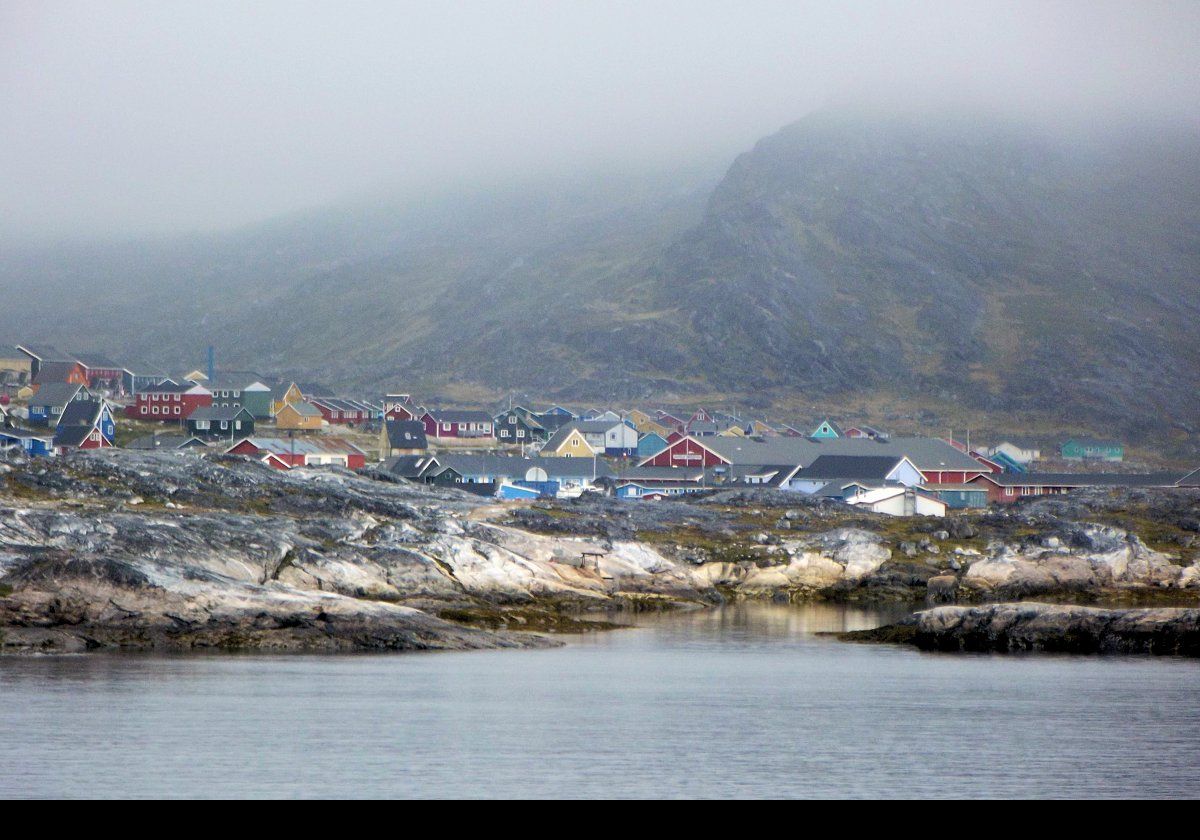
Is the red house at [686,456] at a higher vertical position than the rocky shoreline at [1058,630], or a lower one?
higher

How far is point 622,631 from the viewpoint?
6631 centimetres

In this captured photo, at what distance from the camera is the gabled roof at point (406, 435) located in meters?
150

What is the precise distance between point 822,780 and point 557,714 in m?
11.1

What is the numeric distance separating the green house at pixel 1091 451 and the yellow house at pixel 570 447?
73516mm

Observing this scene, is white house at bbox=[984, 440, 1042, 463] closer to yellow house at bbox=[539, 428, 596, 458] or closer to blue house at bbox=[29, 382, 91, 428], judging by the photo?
yellow house at bbox=[539, 428, 596, 458]

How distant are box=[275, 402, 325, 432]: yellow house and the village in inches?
5.9

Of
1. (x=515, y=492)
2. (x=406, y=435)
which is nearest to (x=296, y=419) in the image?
(x=406, y=435)

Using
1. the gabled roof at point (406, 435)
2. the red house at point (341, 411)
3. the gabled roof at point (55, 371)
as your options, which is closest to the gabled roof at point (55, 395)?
the gabled roof at point (55, 371)

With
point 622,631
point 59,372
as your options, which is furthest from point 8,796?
point 59,372

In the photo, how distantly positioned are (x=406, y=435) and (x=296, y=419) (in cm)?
1384

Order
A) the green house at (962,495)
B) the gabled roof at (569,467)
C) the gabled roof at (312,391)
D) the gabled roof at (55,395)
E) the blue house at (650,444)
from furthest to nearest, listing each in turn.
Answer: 1. the gabled roof at (312,391)
2. the blue house at (650,444)
3. the gabled roof at (55,395)
4. the gabled roof at (569,467)
5. the green house at (962,495)

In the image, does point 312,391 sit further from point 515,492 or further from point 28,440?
point 515,492

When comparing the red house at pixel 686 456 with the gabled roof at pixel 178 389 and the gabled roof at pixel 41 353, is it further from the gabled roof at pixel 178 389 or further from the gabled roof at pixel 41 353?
the gabled roof at pixel 41 353

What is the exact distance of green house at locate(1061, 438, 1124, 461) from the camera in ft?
630
